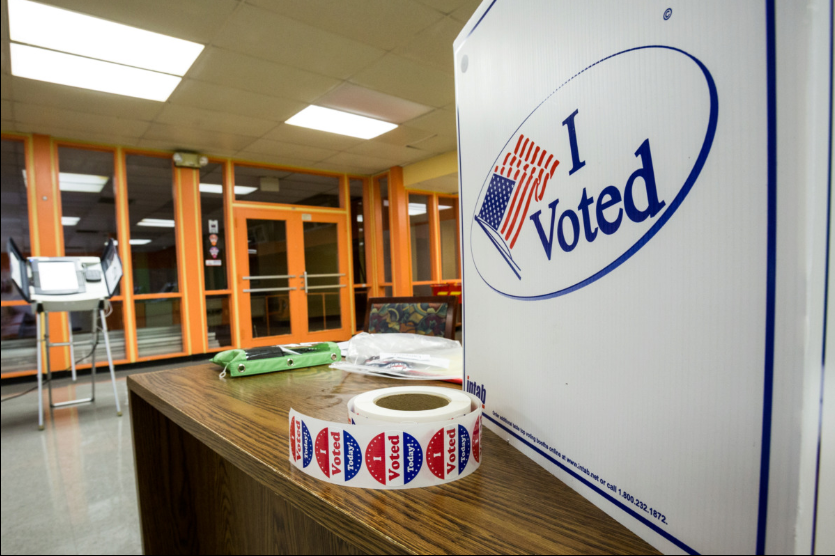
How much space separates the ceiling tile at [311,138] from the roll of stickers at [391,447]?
440 centimetres

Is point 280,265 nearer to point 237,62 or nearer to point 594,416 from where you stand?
point 237,62

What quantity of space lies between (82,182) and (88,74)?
230cm

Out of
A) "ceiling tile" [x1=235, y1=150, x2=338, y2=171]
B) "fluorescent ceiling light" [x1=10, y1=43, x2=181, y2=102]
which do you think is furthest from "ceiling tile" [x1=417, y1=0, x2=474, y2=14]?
"ceiling tile" [x1=235, y1=150, x2=338, y2=171]

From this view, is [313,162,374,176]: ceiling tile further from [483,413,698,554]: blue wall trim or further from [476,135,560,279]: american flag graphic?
[483,413,698,554]: blue wall trim

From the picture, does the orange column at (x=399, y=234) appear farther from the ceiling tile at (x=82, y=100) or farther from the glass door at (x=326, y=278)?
the ceiling tile at (x=82, y=100)

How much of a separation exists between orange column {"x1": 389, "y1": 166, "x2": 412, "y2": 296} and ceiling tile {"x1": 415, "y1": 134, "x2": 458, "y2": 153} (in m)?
1.01

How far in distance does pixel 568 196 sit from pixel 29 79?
4.23 metres

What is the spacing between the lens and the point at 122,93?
3377 millimetres

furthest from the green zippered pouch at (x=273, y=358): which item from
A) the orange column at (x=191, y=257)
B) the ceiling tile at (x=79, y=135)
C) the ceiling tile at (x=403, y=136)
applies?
the orange column at (x=191, y=257)

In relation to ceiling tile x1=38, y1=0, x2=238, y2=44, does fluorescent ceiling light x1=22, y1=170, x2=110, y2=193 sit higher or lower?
lower

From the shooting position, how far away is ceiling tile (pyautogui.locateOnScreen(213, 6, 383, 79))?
2506 mm

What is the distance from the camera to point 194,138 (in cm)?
454

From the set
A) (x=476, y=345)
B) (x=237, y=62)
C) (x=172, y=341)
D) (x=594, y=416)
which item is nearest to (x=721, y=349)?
(x=594, y=416)

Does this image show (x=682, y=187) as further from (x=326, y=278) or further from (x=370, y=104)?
(x=326, y=278)
